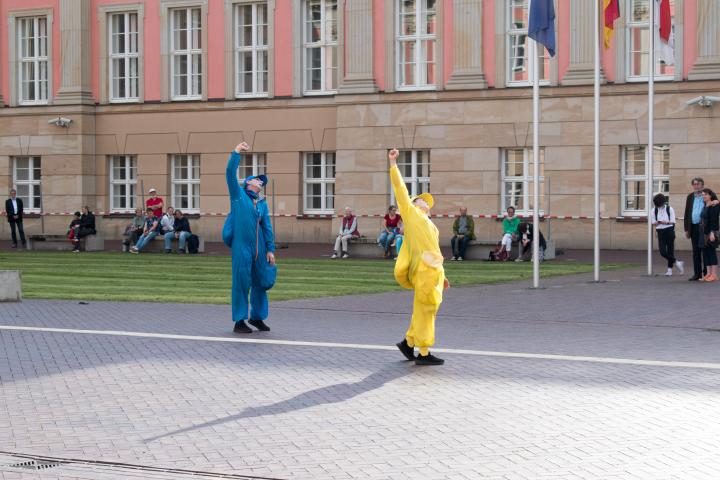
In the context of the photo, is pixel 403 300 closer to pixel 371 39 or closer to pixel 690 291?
pixel 690 291

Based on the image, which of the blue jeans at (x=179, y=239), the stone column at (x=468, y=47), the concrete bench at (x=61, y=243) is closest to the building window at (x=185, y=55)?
the concrete bench at (x=61, y=243)

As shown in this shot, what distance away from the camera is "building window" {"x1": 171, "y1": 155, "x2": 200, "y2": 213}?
47791mm

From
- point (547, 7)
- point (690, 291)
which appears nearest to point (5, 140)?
point (547, 7)

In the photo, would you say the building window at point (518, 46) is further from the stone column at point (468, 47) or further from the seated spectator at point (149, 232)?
the seated spectator at point (149, 232)

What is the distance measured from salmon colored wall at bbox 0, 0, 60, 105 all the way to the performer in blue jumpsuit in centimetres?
3469

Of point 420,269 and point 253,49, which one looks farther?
point 253,49

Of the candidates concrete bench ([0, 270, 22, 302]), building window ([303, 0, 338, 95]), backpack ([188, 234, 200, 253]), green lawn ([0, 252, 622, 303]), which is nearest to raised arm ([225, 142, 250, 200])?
green lawn ([0, 252, 622, 303])

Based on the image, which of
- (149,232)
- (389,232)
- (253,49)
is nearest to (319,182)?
(253,49)

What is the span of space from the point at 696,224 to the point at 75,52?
93.4 feet

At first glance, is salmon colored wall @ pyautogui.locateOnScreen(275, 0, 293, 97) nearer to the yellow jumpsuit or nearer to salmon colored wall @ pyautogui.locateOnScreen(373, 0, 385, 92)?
salmon colored wall @ pyautogui.locateOnScreen(373, 0, 385, 92)

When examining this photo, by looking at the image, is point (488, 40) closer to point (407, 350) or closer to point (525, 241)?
point (525, 241)

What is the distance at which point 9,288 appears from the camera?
21281 mm

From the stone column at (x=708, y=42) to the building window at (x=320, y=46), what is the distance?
39.6 ft

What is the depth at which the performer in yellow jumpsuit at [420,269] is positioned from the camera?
1329cm
